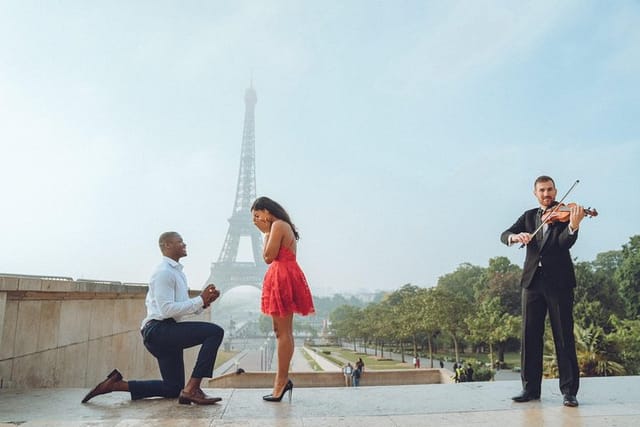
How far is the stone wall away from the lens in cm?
455

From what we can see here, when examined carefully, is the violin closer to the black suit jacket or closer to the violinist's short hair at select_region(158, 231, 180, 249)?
the black suit jacket

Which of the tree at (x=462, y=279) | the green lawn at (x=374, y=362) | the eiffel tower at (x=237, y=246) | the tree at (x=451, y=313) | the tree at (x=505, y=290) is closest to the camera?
the green lawn at (x=374, y=362)

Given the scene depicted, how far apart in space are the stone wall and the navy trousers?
124cm

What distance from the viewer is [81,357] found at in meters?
5.92

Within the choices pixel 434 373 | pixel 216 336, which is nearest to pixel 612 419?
pixel 216 336

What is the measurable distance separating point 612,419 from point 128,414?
11.9ft

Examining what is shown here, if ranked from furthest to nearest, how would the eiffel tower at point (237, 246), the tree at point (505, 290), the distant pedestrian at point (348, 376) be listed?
the eiffel tower at point (237, 246)
the tree at point (505, 290)
the distant pedestrian at point (348, 376)

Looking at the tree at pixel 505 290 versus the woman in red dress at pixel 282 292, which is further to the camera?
the tree at pixel 505 290

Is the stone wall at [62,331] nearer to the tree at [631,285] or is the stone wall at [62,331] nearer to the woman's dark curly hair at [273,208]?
the woman's dark curly hair at [273,208]

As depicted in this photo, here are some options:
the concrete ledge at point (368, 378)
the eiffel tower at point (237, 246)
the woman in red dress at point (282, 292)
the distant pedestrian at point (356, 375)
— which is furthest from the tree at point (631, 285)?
the eiffel tower at point (237, 246)

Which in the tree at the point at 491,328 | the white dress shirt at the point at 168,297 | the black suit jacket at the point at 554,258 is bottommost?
the tree at the point at 491,328

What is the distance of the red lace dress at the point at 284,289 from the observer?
170 inches

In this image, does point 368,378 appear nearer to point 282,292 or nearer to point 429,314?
point 282,292

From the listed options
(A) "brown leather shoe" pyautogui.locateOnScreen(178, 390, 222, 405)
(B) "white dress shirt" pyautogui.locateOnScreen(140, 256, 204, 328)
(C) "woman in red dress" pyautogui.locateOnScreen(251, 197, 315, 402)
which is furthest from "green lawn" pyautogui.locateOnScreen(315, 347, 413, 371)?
(B) "white dress shirt" pyautogui.locateOnScreen(140, 256, 204, 328)
